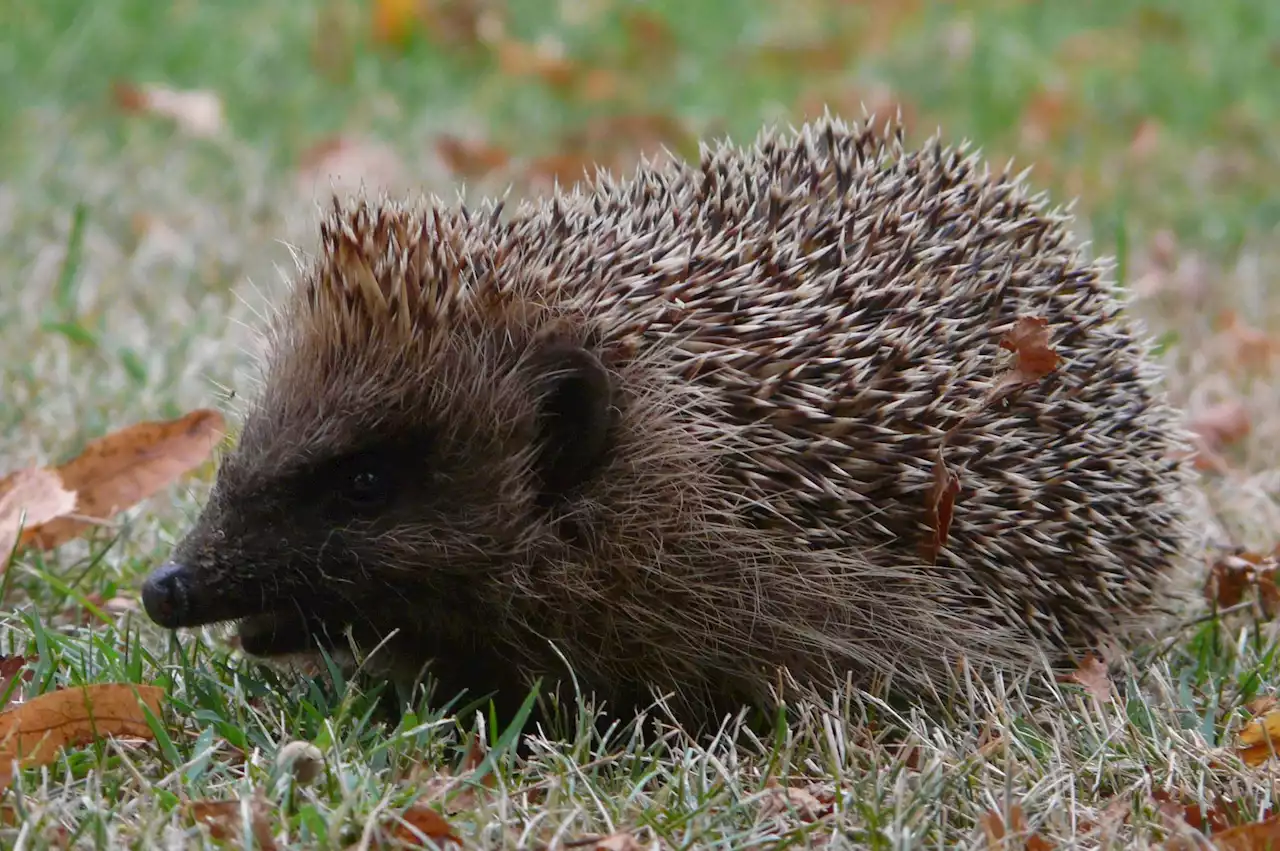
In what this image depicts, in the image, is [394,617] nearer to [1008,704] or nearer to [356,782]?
[356,782]

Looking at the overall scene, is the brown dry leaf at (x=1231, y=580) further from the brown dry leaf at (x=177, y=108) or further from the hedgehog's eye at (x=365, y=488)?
the brown dry leaf at (x=177, y=108)

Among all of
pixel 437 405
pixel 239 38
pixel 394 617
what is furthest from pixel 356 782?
pixel 239 38

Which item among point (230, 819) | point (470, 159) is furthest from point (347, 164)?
point (230, 819)

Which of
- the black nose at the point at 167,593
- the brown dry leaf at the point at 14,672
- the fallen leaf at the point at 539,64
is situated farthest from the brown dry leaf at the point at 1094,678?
the fallen leaf at the point at 539,64

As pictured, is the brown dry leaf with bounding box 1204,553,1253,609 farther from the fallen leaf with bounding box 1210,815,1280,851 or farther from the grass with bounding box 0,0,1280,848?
the fallen leaf with bounding box 1210,815,1280,851

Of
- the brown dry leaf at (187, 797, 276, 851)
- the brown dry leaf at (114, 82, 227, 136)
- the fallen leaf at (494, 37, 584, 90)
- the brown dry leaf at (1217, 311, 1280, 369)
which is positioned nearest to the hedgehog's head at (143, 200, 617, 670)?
the brown dry leaf at (187, 797, 276, 851)

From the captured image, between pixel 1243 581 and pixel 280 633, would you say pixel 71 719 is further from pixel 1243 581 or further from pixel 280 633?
pixel 1243 581

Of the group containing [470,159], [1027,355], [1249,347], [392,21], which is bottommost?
[1027,355]
